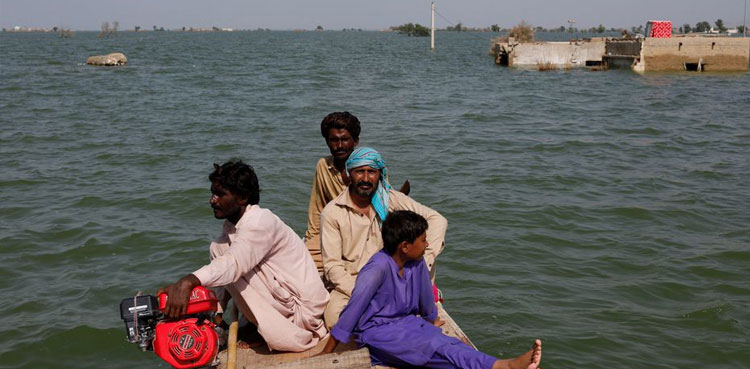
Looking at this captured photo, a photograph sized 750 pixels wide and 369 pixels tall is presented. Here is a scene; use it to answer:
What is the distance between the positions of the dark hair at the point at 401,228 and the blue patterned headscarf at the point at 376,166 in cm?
46

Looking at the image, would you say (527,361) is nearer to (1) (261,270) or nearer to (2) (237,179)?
(1) (261,270)

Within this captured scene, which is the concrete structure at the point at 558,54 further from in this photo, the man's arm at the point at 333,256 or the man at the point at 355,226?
the man's arm at the point at 333,256

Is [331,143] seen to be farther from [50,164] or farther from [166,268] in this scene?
[50,164]

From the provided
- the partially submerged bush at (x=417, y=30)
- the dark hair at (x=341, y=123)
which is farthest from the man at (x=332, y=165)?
the partially submerged bush at (x=417, y=30)

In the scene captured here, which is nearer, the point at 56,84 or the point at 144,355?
the point at 144,355

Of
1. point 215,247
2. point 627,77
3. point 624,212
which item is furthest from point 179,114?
point 627,77

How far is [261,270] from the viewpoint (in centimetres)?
365

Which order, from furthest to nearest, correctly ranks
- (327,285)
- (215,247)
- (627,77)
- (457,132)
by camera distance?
(627,77) → (457,132) → (327,285) → (215,247)

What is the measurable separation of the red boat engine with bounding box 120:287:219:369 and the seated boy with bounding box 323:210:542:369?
63 cm

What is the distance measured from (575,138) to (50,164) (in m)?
10.2

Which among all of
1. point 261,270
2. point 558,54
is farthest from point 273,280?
point 558,54

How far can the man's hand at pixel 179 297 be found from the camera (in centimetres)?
320

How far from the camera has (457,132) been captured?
52.3 ft

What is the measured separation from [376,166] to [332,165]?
0.84 metres
